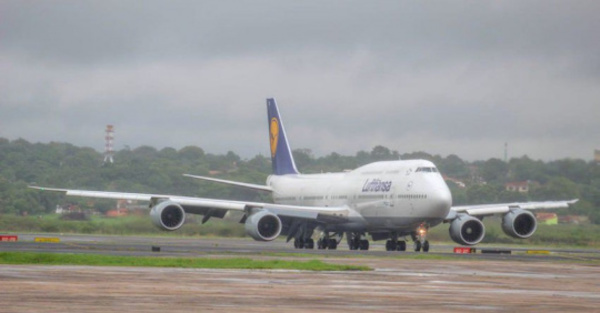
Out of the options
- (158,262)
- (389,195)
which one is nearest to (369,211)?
(389,195)

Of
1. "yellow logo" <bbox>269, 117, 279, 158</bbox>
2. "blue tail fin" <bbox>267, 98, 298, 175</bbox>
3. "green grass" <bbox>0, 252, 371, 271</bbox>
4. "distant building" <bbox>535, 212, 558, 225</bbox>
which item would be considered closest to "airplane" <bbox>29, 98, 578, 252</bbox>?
"blue tail fin" <bbox>267, 98, 298, 175</bbox>

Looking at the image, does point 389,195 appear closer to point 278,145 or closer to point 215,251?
point 215,251

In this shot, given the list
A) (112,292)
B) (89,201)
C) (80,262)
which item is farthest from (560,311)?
(89,201)

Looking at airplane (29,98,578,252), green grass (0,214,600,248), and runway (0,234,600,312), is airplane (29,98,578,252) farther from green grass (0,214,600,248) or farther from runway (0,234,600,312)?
runway (0,234,600,312)

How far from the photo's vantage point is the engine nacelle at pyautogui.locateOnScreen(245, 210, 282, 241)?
5628 centimetres

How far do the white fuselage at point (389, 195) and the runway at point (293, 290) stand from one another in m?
20.6

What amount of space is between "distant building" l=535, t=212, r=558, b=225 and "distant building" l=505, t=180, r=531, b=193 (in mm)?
2627

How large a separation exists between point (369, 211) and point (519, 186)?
23.9 m

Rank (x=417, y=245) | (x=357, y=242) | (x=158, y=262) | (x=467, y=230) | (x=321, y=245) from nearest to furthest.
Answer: (x=158, y=262), (x=417, y=245), (x=467, y=230), (x=357, y=242), (x=321, y=245)

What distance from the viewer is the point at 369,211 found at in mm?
57812

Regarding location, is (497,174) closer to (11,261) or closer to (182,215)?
(182,215)

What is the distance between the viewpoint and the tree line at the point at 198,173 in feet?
245

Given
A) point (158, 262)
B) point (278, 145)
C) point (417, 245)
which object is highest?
point (278, 145)

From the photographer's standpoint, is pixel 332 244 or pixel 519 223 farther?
pixel 332 244
